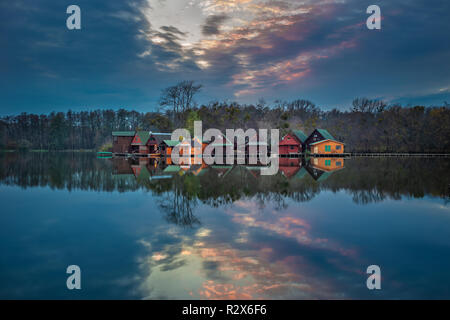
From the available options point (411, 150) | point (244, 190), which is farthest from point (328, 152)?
point (244, 190)

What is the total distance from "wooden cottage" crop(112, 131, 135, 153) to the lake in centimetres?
5574

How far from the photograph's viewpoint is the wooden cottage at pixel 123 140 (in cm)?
6744

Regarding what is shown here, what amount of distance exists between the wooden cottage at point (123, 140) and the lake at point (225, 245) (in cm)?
5574

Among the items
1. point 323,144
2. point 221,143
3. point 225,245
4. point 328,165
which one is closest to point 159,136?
point 221,143

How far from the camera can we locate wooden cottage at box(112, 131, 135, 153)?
67438 mm

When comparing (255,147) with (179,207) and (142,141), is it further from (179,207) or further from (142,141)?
(179,207)

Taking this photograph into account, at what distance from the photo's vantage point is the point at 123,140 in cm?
6800

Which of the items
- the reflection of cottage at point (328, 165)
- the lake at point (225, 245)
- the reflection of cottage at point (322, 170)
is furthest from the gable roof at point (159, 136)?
the lake at point (225, 245)

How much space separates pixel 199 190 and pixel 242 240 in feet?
27.4

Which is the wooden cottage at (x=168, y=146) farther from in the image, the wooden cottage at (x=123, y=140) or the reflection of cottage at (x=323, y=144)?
the reflection of cottage at (x=323, y=144)

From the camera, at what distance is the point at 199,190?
1570cm

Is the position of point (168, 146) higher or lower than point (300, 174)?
higher

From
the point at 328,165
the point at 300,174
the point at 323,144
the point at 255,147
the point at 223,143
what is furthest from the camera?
the point at 255,147

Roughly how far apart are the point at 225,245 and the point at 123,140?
66.2 metres
